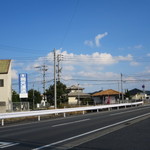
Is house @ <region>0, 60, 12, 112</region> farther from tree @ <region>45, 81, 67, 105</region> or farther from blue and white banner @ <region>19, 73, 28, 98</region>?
tree @ <region>45, 81, 67, 105</region>

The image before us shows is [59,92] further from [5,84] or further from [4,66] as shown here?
[5,84]

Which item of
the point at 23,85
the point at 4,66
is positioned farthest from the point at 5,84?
the point at 23,85

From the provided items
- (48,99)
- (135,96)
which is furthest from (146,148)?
(135,96)

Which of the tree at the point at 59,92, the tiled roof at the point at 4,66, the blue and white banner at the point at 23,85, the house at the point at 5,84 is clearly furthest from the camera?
the tree at the point at 59,92

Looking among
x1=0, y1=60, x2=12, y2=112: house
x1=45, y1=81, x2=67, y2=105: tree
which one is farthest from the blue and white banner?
Result: x1=45, y1=81, x2=67, y2=105: tree

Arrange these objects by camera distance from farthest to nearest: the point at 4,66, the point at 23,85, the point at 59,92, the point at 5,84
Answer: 1. the point at 59,92
2. the point at 4,66
3. the point at 5,84
4. the point at 23,85

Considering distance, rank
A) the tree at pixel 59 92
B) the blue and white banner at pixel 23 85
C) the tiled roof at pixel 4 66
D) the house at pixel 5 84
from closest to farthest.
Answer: the blue and white banner at pixel 23 85 → the house at pixel 5 84 → the tiled roof at pixel 4 66 → the tree at pixel 59 92

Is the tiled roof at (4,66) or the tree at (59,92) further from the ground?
the tiled roof at (4,66)

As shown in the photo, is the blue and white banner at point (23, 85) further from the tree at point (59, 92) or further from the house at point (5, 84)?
the tree at point (59, 92)

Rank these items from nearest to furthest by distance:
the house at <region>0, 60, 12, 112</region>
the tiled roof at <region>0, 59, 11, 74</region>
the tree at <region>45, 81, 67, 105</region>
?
1. the house at <region>0, 60, 12, 112</region>
2. the tiled roof at <region>0, 59, 11, 74</region>
3. the tree at <region>45, 81, 67, 105</region>

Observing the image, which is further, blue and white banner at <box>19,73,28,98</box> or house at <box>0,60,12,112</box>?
house at <box>0,60,12,112</box>

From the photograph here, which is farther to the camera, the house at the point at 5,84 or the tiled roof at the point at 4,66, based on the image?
the tiled roof at the point at 4,66

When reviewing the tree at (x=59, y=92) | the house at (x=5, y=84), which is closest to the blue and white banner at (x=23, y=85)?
the house at (x=5, y=84)

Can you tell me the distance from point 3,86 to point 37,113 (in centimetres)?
2599
